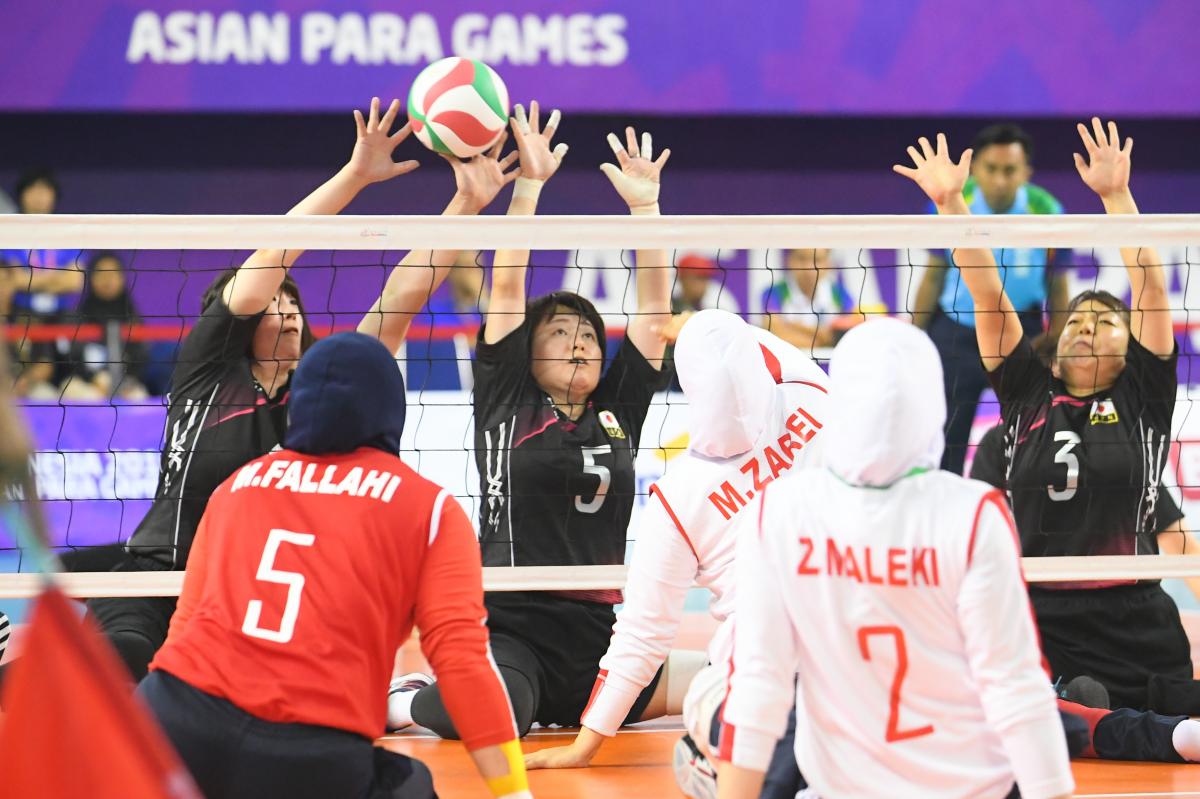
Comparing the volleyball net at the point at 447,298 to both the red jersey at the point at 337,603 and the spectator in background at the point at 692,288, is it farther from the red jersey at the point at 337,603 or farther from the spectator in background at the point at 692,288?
the red jersey at the point at 337,603

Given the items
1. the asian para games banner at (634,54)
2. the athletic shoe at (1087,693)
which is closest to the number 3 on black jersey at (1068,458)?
the athletic shoe at (1087,693)

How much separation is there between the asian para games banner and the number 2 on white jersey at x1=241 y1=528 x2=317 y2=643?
9.07 metres

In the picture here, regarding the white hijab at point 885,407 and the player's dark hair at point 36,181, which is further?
the player's dark hair at point 36,181

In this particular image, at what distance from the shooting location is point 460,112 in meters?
5.21

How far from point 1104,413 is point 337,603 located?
10.6 feet

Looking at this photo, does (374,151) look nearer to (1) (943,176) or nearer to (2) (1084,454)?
(1) (943,176)

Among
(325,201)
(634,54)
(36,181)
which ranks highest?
(634,54)

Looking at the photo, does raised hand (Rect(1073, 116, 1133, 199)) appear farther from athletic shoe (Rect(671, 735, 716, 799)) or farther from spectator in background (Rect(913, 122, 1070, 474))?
spectator in background (Rect(913, 122, 1070, 474))

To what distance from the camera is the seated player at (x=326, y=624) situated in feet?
9.23

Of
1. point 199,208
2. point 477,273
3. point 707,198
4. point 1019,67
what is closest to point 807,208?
point 707,198

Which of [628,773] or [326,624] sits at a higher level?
[326,624]

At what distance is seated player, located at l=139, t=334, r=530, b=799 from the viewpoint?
281 cm

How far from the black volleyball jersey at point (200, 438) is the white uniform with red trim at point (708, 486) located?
5.39 feet

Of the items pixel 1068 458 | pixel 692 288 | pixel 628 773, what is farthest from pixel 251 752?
pixel 692 288
